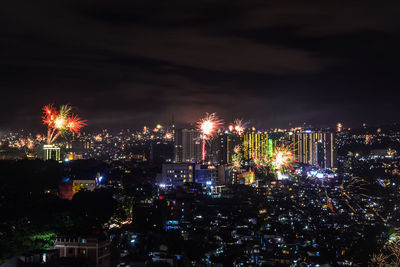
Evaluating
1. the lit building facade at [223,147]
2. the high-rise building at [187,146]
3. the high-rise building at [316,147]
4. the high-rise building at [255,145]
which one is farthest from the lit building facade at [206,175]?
the high-rise building at [316,147]

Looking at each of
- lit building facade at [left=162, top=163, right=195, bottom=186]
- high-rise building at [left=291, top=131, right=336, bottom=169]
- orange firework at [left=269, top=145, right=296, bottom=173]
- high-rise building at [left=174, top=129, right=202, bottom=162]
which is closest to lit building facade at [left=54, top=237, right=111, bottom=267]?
orange firework at [left=269, top=145, right=296, bottom=173]

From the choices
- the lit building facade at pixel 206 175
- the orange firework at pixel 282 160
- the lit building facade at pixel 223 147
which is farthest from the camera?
the lit building facade at pixel 223 147

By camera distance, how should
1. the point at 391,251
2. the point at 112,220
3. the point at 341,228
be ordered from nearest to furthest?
the point at 112,220, the point at 391,251, the point at 341,228

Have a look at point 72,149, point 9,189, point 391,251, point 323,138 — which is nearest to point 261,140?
point 323,138

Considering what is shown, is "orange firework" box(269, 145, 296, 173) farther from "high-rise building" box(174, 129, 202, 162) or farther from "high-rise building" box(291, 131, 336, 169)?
"high-rise building" box(174, 129, 202, 162)

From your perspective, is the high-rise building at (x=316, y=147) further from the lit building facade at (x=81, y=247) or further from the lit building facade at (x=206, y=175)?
the lit building facade at (x=81, y=247)

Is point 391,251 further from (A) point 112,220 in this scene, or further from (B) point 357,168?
(B) point 357,168

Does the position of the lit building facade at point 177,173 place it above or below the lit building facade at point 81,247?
above
